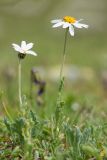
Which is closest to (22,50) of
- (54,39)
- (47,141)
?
(47,141)

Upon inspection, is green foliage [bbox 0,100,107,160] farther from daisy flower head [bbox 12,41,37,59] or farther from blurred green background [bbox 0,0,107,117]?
blurred green background [bbox 0,0,107,117]

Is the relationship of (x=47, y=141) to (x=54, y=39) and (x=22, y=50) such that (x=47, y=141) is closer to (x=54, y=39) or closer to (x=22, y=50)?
(x=22, y=50)

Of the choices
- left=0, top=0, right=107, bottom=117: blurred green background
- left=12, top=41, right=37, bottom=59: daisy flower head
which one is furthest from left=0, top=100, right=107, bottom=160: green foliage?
left=0, top=0, right=107, bottom=117: blurred green background

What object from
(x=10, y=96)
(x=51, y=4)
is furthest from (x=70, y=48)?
(x=10, y=96)

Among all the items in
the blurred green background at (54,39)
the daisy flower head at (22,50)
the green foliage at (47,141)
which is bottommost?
the blurred green background at (54,39)

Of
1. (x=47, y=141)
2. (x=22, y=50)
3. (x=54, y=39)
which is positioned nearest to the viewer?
(x=22, y=50)

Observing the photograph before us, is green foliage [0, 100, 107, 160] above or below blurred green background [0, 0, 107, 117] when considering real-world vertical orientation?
above

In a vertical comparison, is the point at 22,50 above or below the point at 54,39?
above

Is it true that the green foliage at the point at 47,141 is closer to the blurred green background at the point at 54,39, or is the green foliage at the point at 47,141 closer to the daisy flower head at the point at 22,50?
the daisy flower head at the point at 22,50

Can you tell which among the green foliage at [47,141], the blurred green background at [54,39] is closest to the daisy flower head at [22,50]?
the green foliage at [47,141]

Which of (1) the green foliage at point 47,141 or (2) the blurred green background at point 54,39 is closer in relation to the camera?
(1) the green foliage at point 47,141
